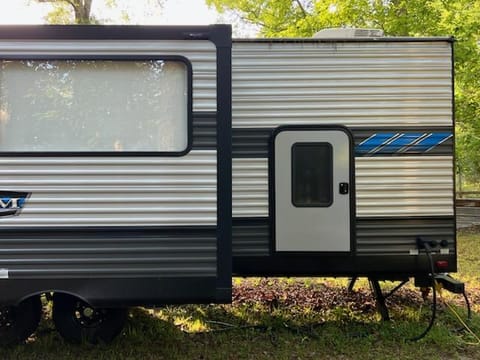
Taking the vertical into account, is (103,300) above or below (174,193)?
below

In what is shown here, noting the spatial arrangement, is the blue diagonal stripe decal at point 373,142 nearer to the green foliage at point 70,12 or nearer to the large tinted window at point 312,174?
the large tinted window at point 312,174

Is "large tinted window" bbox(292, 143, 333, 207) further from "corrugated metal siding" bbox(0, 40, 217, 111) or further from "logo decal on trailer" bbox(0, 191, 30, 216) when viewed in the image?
"logo decal on trailer" bbox(0, 191, 30, 216)

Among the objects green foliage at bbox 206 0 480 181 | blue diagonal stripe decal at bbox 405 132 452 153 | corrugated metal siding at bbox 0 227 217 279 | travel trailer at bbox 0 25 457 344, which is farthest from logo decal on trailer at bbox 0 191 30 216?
green foliage at bbox 206 0 480 181

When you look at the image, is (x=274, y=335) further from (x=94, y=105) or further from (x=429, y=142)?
(x=94, y=105)

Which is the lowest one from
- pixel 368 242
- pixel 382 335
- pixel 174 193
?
pixel 382 335

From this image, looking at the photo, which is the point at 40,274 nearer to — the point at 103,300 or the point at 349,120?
the point at 103,300

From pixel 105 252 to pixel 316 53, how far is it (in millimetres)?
2643

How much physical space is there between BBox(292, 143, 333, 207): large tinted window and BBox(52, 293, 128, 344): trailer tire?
1.96 meters

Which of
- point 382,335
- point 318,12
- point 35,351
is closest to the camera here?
point 35,351

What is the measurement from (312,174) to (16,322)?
2981 millimetres

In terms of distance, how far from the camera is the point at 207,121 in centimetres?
371

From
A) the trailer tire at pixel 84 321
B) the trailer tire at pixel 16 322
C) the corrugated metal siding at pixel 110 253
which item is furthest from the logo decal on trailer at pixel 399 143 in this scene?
the trailer tire at pixel 16 322

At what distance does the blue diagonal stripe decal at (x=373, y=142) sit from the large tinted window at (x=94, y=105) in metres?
1.76

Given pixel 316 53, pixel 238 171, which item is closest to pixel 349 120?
pixel 316 53
